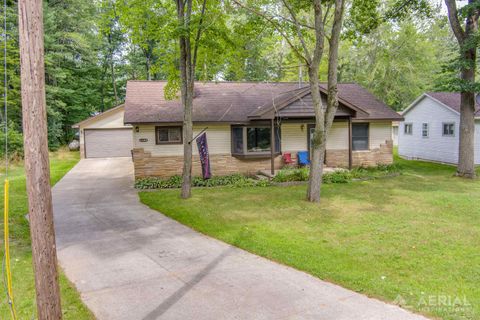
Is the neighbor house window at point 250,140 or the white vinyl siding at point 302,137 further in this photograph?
the white vinyl siding at point 302,137

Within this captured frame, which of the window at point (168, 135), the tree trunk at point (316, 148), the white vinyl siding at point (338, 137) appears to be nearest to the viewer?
the tree trunk at point (316, 148)

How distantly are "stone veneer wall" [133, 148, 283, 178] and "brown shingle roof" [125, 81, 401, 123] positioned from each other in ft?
5.26

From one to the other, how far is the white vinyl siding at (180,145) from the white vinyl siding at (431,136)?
1215 cm

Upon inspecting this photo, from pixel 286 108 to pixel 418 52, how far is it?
1878 cm

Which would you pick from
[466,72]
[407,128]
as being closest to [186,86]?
[466,72]

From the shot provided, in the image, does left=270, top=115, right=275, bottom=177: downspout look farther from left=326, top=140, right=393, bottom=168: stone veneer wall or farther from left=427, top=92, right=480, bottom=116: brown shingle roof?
left=427, top=92, right=480, bottom=116: brown shingle roof

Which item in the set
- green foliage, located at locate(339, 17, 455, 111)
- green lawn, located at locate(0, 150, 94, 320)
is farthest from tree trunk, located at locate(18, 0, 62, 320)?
green foliage, located at locate(339, 17, 455, 111)

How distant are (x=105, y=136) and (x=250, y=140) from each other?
14502 mm

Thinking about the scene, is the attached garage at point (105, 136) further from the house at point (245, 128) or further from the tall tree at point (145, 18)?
the tall tree at point (145, 18)

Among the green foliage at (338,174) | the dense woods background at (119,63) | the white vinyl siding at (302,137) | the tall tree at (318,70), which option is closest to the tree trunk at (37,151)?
the tall tree at (318,70)

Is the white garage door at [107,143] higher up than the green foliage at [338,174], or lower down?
higher up

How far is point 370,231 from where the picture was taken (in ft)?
27.2

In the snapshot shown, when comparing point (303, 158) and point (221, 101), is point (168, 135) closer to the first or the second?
point (221, 101)

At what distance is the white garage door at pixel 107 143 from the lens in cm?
2678
